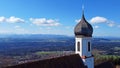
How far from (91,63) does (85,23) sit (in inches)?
208

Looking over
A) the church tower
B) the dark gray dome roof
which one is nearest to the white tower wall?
the church tower

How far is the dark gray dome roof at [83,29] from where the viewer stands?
27.9 m

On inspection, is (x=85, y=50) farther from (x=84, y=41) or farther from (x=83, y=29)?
(x=83, y=29)

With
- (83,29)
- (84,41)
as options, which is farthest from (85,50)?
(83,29)

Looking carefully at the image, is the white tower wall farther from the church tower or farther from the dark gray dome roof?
the dark gray dome roof

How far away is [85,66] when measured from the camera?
27.5 m

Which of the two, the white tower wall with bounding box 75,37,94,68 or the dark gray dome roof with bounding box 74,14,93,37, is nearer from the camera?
the white tower wall with bounding box 75,37,94,68

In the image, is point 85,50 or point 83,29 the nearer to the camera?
point 85,50

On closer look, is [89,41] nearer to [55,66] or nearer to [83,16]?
[83,16]

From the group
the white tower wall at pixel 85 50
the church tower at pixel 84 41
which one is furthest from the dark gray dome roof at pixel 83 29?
the white tower wall at pixel 85 50

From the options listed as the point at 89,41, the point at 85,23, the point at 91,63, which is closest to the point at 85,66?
the point at 91,63

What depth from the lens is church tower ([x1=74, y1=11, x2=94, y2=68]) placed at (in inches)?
1091

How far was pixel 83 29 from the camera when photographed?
28125 mm

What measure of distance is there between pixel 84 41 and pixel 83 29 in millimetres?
1561
